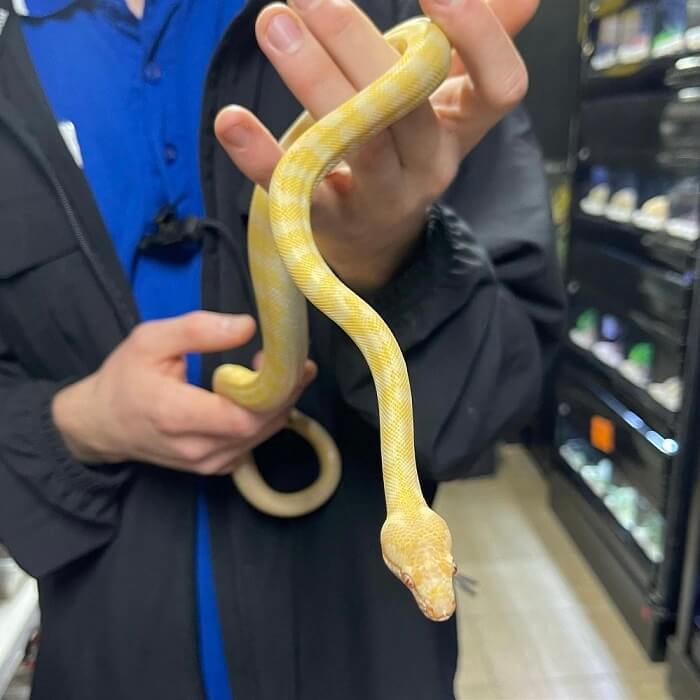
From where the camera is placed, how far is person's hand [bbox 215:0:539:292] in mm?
502

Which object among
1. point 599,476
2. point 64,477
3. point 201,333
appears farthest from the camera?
point 599,476

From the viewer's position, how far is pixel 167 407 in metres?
0.65

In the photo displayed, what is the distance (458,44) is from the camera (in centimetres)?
51

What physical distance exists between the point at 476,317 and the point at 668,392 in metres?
1.44

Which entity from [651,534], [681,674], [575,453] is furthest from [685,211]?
[681,674]

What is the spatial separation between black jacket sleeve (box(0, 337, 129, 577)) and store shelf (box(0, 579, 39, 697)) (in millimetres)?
324

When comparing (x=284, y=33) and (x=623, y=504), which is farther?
(x=623, y=504)

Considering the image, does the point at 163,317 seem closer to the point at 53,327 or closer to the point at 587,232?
the point at 53,327

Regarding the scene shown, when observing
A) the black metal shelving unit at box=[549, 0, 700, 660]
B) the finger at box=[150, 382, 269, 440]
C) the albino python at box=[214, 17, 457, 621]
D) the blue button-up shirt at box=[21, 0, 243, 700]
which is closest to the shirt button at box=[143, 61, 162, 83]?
the blue button-up shirt at box=[21, 0, 243, 700]

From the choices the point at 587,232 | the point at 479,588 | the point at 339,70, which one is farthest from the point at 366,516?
the point at 587,232

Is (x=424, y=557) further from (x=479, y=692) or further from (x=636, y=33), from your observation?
(x=636, y=33)

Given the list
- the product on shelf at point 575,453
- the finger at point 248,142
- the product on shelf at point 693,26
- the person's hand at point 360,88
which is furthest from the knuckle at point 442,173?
the product on shelf at point 575,453

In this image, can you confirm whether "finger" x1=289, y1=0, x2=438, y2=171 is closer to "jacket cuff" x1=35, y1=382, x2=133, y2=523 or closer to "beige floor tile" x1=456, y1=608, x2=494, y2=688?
"jacket cuff" x1=35, y1=382, x2=133, y2=523

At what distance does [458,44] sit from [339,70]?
8 centimetres
